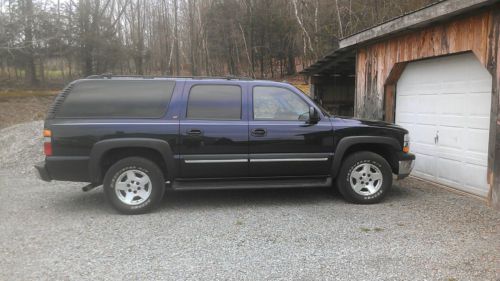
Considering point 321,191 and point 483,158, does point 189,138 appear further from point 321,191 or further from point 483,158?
point 483,158

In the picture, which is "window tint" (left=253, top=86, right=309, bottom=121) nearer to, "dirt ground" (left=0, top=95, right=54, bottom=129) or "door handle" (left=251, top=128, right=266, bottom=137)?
"door handle" (left=251, top=128, right=266, bottom=137)

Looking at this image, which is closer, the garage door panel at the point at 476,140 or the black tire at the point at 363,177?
the black tire at the point at 363,177

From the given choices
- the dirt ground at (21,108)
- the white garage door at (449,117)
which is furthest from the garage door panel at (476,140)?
the dirt ground at (21,108)

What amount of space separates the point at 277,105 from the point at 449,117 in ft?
11.1

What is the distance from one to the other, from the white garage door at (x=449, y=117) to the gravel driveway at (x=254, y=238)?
2.29 ft

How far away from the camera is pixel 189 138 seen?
18.5ft

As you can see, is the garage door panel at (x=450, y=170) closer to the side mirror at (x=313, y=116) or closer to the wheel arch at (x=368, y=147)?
the wheel arch at (x=368, y=147)

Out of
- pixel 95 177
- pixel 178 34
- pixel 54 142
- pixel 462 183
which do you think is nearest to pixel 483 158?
pixel 462 183

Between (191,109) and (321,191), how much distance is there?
282 cm

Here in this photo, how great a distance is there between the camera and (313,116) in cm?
586

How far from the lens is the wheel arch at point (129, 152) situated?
541 centimetres

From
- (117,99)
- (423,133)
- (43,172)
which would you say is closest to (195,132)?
(117,99)

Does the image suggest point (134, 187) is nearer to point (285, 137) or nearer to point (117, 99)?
point (117, 99)

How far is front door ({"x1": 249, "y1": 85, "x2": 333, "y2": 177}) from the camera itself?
581 centimetres
